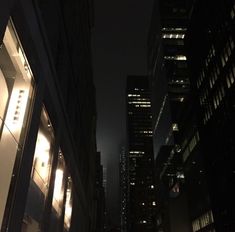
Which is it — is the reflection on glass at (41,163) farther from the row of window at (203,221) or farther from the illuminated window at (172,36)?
the illuminated window at (172,36)

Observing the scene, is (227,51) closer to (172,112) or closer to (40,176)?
(40,176)

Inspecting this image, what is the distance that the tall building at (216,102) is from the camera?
149ft

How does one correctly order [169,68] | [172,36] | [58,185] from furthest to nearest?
[172,36], [169,68], [58,185]

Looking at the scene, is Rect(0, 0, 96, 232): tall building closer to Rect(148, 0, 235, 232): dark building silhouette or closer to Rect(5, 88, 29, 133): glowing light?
Rect(5, 88, 29, 133): glowing light

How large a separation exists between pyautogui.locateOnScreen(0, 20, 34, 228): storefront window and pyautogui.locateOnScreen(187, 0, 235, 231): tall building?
3849 centimetres

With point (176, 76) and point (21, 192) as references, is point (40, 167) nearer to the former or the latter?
point (21, 192)

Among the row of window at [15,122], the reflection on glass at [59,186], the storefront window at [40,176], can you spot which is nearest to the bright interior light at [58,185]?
the reflection on glass at [59,186]

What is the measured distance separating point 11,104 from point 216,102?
45.5 metres

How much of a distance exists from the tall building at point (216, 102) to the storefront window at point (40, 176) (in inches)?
1356

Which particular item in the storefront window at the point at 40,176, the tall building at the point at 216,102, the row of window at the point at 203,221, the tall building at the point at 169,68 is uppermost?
the tall building at the point at 169,68

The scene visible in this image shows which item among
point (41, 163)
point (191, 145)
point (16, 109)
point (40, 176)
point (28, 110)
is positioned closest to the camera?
point (16, 109)

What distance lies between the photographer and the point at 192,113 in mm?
69438

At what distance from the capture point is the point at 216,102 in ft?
168

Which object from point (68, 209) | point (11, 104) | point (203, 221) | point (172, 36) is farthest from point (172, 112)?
point (11, 104)
